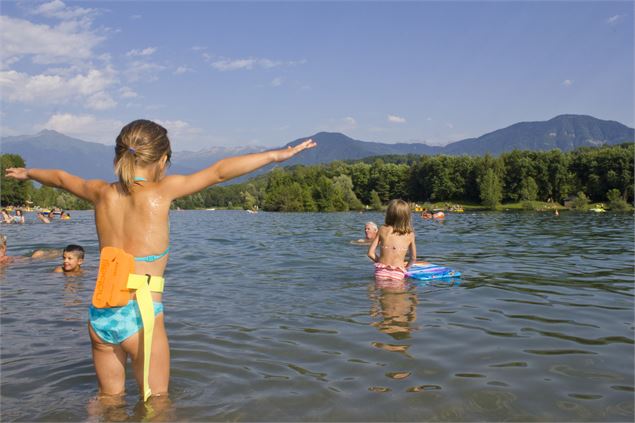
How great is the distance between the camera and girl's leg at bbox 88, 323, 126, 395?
4004mm

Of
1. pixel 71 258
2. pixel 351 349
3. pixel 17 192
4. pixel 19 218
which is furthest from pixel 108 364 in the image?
pixel 17 192

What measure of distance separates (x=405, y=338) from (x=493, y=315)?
6.94 feet

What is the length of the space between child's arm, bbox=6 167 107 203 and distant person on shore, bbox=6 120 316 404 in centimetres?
1

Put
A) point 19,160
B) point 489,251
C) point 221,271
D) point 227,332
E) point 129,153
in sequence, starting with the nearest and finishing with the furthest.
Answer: point 129,153
point 227,332
point 221,271
point 489,251
point 19,160

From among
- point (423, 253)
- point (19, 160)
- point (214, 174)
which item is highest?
point (19, 160)

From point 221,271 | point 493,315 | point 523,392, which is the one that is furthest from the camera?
point 221,271

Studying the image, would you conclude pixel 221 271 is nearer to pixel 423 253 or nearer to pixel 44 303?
pixel 44 303

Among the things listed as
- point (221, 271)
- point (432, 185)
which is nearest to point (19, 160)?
point (432, 185)

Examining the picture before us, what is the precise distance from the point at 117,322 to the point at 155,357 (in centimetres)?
44

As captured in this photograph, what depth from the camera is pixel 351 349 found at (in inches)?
242

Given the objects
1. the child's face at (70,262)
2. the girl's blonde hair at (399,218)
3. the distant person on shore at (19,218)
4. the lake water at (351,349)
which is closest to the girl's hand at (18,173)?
the lake water at (351,349)

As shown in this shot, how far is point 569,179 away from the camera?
327 ft

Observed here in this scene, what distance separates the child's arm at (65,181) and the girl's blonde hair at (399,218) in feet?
23.9

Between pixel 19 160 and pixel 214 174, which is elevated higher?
pixel 19 160
